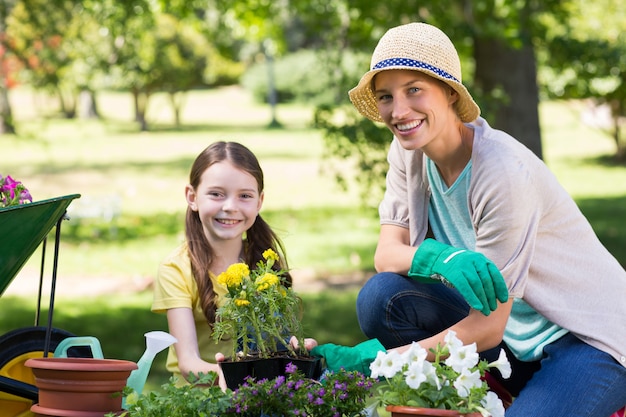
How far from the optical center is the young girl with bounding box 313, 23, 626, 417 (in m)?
2.46

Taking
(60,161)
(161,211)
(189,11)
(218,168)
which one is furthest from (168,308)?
(60,161)

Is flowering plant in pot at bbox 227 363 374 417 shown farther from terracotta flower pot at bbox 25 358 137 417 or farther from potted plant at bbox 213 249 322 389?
terracotta flower pot at bbox 25 358 137 417

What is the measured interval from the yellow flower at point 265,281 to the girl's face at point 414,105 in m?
0.53

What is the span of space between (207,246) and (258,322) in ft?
2.07

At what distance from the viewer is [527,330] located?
2.76m

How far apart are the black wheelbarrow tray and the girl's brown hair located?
1.41ft

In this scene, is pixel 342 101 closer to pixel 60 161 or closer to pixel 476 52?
pixel 476 52

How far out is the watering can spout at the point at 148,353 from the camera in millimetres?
2512

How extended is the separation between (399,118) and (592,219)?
9.52 metres

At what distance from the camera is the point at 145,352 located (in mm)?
2555

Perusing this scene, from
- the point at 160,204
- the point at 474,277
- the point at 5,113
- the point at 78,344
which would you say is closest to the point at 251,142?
the point at 160,204

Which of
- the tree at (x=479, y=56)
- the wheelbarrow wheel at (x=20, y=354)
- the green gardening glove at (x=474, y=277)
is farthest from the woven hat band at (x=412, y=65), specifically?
the tree at (x=479, y=56)

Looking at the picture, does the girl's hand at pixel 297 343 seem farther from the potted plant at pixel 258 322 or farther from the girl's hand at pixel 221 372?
the girl's hand at pixel 221 372

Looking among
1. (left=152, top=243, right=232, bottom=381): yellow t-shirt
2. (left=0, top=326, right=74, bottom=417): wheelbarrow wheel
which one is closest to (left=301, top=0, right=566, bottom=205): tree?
(left=152, top=243, right=232, bottom=381): yellow t-shirt
